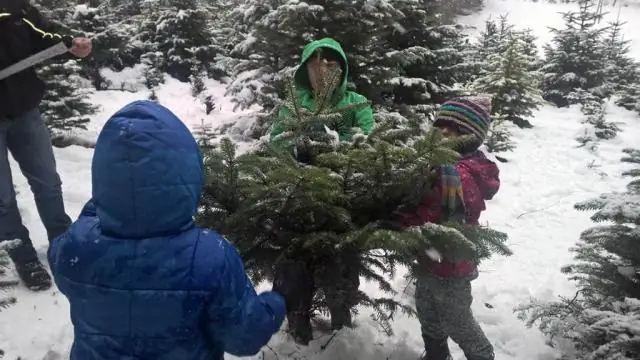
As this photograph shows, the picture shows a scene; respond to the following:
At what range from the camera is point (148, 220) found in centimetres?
179

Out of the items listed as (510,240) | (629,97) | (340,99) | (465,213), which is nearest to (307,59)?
(340,99)

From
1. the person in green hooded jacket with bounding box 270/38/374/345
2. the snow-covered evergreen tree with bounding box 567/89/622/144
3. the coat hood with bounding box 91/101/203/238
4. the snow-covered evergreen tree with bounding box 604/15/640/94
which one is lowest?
the snow-covered evergreen tree with bounding box 604/15/640/94

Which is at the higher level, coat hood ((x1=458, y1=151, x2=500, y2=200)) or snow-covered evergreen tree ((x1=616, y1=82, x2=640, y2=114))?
coat hood ((x1=458, y1=151, x2=500, y2=200))

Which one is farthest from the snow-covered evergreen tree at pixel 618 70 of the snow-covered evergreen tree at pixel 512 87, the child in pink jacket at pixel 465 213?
the child in pink jacket at pixel 465 213

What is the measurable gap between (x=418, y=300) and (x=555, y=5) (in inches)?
1902

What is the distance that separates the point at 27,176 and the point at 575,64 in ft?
61.1

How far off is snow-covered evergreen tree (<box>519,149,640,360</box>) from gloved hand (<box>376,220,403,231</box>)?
135 centimetres

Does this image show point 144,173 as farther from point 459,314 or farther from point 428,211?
point 459,314

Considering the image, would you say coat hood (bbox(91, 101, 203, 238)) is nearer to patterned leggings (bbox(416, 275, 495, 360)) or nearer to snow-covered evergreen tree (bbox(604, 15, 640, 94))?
patterned leggings (bbox(416, 275, 495, 360))

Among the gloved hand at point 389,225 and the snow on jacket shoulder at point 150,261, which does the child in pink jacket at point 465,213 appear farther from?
the snow on jacket shoulder at point 150,261

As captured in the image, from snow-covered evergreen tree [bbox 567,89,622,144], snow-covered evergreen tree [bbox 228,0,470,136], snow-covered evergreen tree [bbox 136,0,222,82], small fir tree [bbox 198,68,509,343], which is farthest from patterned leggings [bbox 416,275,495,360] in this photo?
snow-covered evergreen tree [bbox 136,0,222,82]

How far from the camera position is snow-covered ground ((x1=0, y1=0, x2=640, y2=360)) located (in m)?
3.30

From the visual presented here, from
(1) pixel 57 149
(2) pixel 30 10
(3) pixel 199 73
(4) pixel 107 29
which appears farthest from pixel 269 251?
(3) pixel 199 73

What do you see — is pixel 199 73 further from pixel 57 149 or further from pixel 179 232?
pixel 179 232
